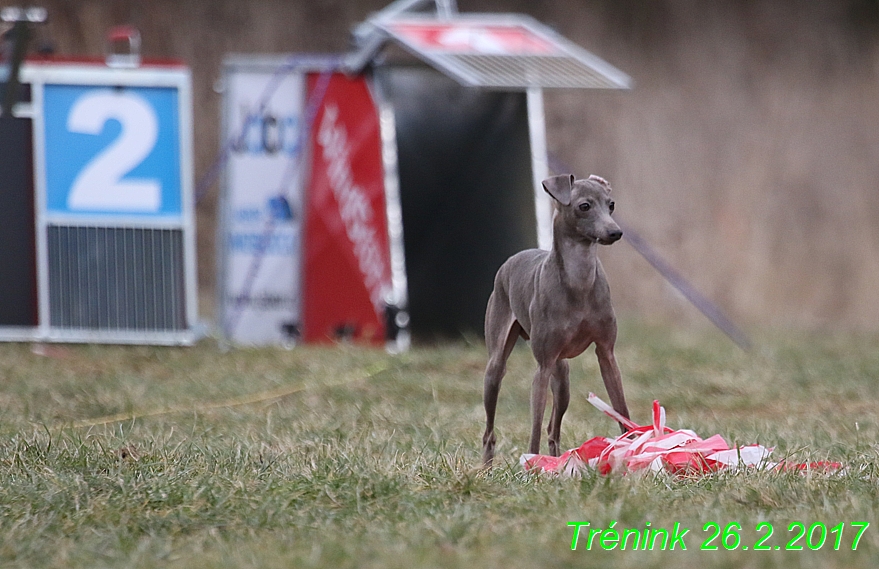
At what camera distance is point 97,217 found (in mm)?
7059

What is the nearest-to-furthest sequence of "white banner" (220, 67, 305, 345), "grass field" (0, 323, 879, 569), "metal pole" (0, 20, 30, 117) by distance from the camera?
"grass field" (0, 323, 879, 569) < "metal pole" (0, 20, 30, 117) < "white banner" (220, 67, 305, 345)

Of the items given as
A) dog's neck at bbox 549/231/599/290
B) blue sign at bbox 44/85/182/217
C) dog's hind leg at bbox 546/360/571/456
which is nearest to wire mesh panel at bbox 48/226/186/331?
blue sign at bbox 44/85/182/217

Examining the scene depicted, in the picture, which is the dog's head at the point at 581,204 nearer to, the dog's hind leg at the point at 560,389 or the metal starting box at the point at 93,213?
the dog's hind leg at the point at 560,389

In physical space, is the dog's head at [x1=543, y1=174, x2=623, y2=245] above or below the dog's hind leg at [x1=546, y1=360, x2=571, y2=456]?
above

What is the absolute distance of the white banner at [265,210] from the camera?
313 inches

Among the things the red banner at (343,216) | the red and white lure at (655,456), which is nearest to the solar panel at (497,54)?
the red banner at (343,216)

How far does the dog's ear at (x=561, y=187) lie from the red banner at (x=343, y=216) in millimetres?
4428

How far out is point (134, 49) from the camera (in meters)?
7.44

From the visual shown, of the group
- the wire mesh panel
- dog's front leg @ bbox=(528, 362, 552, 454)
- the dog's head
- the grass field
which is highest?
the dog's head

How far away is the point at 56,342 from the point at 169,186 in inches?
43.9

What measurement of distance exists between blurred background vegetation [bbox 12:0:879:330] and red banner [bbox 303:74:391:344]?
276 cm

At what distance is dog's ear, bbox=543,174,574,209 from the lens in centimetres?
329

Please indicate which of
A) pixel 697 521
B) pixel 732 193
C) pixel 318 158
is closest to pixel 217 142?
pixel 318 158

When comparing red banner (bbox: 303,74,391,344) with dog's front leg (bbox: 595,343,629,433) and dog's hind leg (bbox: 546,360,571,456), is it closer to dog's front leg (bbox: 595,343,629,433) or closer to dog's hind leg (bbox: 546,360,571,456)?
dog's hind leg (bbox: 546,360,571,456)
